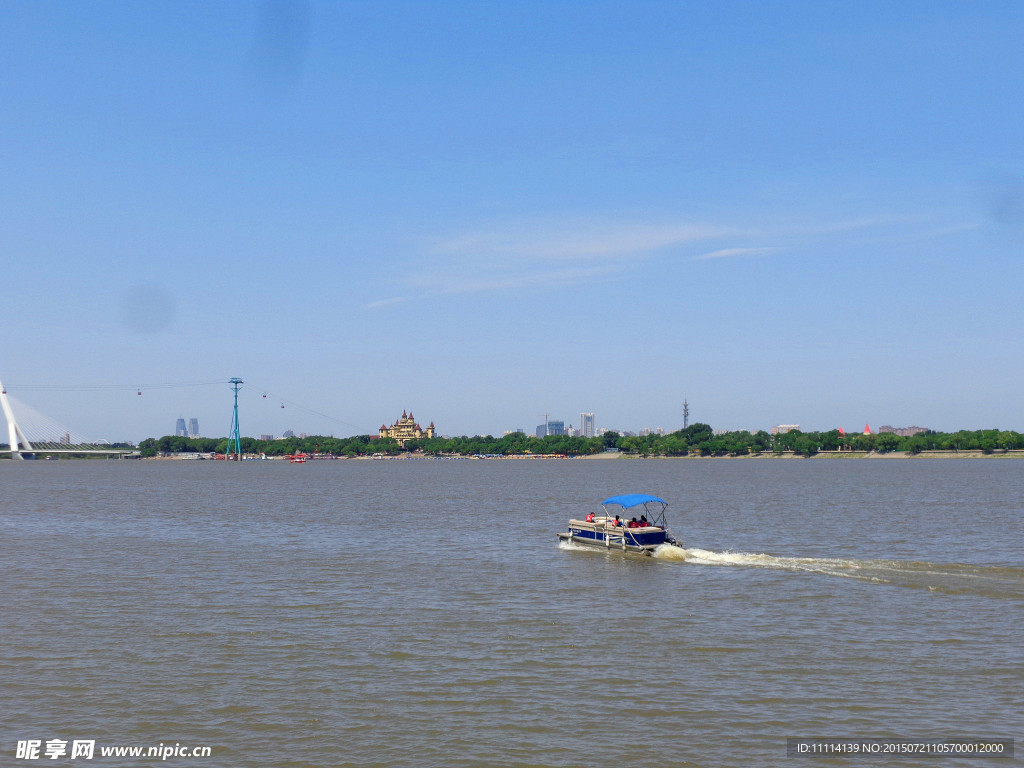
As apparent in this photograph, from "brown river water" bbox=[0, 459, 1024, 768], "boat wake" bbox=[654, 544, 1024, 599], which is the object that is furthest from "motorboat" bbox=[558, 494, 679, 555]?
"boat wake" bbox=[654, 544, 1024, 599]

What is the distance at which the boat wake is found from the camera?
36.8 m

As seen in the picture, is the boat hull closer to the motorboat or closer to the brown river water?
the motorboat

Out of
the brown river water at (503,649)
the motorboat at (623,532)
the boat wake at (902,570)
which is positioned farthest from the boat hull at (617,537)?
the boat wake at (902,570)

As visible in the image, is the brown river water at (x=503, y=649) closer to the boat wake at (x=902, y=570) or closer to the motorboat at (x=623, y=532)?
the boat wake at (x=902, y=570)

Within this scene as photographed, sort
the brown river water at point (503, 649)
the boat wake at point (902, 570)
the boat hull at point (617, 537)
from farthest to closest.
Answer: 1. the boat hull at point (617, 537)
2. the boat wake at point (902, 570)
3. the brown river water at point (503, 649)

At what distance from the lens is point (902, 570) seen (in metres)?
41.0

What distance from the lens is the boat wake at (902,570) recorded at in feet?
121

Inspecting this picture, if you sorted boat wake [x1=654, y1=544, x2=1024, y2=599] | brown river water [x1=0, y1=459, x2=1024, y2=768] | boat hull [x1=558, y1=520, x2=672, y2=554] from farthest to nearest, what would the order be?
boat hull [x1=558, y1=520, x2=672, y2=554], boat wake [x1=654, y1=544, x2=1024, y2=599], brown river water [x1=0, y1=459, x2=1024, y2=768]

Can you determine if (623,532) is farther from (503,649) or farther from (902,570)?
(503,649)

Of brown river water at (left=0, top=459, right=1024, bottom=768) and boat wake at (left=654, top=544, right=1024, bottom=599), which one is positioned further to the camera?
boat wake at (left=654, top=544, right=1024, bottom=599)

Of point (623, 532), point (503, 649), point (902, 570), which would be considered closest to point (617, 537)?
point (623, 532)

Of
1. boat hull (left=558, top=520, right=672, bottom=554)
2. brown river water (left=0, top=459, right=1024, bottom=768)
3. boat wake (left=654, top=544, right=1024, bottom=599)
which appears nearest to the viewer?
brown river water (left=0, top=459, right=1024, bottom=768)

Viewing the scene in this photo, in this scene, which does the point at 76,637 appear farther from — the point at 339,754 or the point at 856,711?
the point at 856,711

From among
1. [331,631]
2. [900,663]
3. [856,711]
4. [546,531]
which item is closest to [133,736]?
[331,631]
